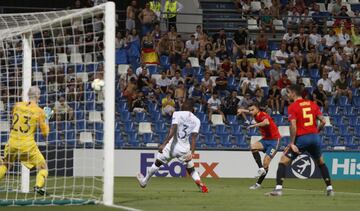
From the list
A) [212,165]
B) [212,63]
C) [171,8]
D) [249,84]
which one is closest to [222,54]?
[212,63]

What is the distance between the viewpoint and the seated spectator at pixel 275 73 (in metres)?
32.6

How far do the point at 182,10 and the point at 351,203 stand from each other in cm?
1945

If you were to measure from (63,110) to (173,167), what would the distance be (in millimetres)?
6413

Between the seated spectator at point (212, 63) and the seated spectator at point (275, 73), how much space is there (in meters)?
1.79

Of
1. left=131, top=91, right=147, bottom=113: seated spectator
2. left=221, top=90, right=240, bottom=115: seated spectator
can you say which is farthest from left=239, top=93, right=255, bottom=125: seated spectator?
left=131, top=91, right=147, bottom=113: seated spectator

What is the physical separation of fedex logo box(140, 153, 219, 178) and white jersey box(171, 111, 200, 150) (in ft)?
29.0

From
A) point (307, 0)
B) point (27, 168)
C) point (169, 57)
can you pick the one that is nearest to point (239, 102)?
point (169, 57)

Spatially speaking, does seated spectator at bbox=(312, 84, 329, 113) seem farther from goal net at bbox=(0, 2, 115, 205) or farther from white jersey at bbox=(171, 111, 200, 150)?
white jersey at bbox=(171, 111, 200, 150)

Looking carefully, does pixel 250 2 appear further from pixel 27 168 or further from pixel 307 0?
pixel 27 168

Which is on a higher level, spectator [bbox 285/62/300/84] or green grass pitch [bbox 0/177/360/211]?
spectator [bbox 285/62/300/84]

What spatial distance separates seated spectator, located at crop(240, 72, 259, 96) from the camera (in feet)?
104

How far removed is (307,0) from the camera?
127 feet

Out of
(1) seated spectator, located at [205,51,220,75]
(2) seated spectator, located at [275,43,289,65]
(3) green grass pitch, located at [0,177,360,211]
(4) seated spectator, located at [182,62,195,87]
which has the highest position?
(2) seated spectator, located at [275,43,289,65]

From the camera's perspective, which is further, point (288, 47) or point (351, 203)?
point (288, 47)
